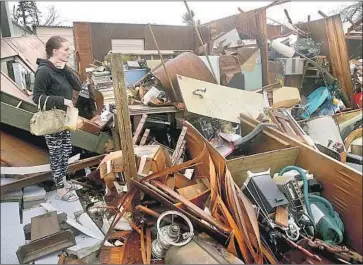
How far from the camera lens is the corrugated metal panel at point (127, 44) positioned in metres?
9.79

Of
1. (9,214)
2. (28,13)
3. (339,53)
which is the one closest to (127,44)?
(28,13)

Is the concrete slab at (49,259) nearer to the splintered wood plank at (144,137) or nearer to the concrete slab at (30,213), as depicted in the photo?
the concrete slab at (30,213)

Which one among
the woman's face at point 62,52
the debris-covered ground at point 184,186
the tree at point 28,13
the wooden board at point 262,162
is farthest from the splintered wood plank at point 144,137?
the tree at point 28,13

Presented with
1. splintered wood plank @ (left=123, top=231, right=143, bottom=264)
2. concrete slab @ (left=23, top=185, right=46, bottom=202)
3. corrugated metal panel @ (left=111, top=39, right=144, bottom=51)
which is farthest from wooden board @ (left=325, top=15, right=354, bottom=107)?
corrugated metal panel @ (left=111, top=39, right=144, bottom=51)

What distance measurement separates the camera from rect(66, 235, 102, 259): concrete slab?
202 cm

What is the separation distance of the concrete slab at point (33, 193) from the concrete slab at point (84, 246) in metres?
0.54

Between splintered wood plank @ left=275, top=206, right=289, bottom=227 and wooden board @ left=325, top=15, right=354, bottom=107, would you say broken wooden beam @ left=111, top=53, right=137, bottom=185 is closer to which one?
splintered wood plank @ left=275, top=206, right=289, bottom=227

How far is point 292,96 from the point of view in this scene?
15.8ft

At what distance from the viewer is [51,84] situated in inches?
90.1

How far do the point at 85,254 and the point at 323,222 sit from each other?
1759 mm

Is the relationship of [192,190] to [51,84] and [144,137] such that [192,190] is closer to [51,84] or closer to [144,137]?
[144,137]

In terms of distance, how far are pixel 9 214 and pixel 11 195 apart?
0.32 metres

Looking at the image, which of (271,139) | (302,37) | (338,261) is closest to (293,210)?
(338,261)

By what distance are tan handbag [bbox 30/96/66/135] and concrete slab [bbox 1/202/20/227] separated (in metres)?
0.58
